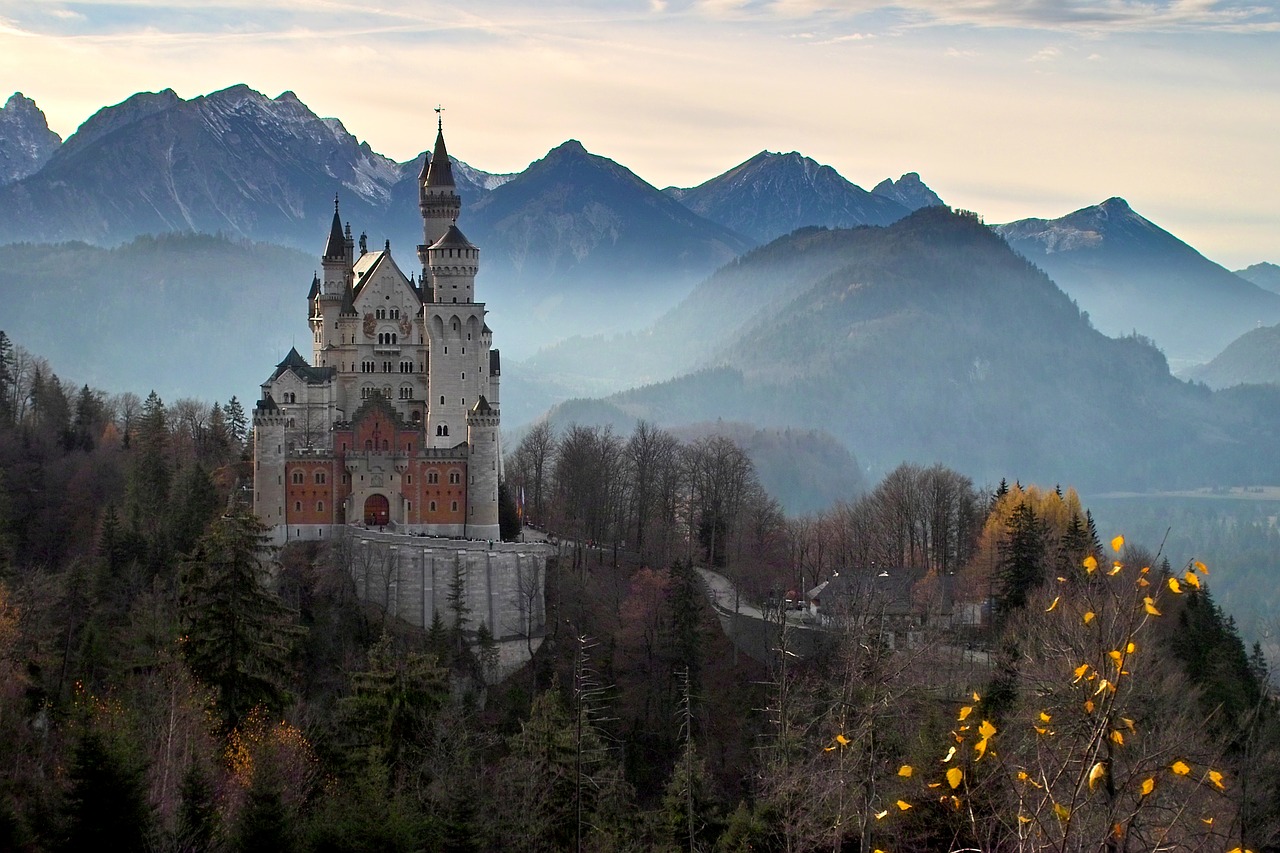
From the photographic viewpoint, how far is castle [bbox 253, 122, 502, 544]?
67875 millimetres

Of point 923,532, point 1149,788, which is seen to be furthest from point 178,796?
point 923,532

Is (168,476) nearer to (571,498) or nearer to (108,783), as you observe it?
(571,498)

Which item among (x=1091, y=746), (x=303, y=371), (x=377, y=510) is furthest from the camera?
(x=303, y=371)

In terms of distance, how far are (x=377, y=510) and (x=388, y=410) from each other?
4942 millimetres

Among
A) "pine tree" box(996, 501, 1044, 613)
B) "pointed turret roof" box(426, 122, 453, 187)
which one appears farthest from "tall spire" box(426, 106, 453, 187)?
"pine tree" box(996, 501, 1044, 613)

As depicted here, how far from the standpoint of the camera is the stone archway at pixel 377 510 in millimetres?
68750

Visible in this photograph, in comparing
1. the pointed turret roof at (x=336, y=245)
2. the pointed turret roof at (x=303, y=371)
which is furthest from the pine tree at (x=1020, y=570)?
the pointed turret roof at (x=336, y=245)

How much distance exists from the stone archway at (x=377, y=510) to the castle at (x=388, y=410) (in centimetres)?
5

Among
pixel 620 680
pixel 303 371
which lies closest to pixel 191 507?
pixel 303 371

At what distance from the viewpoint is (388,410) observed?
69.1m

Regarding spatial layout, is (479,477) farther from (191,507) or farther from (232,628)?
(232,628)

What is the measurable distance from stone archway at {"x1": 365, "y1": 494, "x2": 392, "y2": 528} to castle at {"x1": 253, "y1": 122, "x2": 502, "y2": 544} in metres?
0.05

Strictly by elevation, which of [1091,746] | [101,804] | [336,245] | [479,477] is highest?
[336,245]

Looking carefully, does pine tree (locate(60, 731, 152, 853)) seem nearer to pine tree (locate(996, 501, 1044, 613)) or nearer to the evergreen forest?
the evergreen forest
